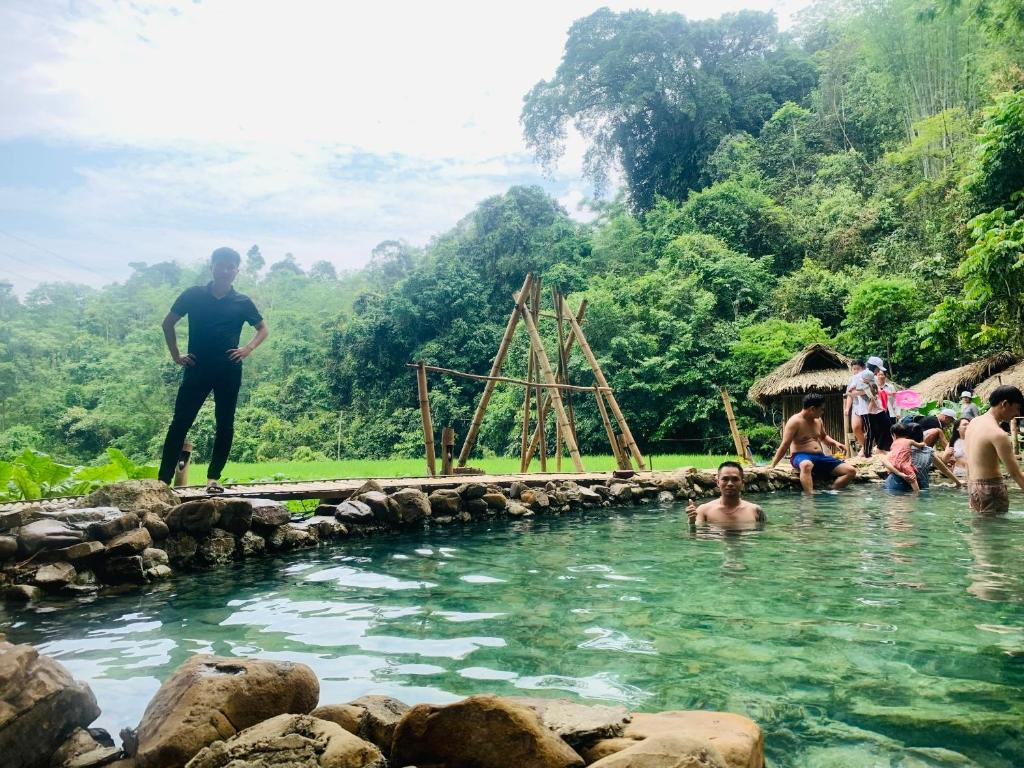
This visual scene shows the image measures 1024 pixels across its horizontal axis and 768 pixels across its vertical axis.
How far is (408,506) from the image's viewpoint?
7895mm

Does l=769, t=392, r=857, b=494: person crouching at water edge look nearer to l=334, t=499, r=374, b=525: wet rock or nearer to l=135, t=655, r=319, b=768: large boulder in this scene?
l=334, t=499, r=374, b=525: wet rock

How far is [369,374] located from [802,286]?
18829 millimetres

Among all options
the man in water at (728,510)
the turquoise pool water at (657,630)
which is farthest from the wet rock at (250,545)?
the man in water at (728,510)

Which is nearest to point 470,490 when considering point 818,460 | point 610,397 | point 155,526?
point 155,526

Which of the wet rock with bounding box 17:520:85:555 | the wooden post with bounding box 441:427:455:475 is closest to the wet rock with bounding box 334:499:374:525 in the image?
the wet rock with bounding box 17:520:85:555

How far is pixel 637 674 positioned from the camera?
316cm

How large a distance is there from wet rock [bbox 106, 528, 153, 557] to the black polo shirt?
1604 mm

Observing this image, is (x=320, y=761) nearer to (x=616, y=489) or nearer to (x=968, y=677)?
(x=968, y=677)

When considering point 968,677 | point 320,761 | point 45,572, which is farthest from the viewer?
point 45,572

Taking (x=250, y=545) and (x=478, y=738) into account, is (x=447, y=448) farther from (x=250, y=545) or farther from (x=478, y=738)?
(x=478, y=738)

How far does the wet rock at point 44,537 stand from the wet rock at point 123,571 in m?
0.29

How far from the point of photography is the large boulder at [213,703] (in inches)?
84.1

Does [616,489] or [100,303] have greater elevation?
[100,303]

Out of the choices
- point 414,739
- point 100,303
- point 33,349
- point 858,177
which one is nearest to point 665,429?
point 858,177
